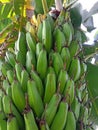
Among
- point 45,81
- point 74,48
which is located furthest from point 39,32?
point 45,81

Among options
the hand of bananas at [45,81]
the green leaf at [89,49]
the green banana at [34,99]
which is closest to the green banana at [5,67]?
the hand of bananas at [45,81]

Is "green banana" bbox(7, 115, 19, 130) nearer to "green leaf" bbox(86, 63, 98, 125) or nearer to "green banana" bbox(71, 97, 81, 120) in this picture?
"green banana" bbox(71, 97, 81, 120)

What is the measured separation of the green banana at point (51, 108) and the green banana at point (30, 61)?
0.18 metres

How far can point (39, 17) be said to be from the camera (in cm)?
176

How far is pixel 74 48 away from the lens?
1.64 meters

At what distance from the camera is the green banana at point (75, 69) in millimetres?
1548

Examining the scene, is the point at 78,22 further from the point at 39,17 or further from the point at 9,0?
the point at 9,0

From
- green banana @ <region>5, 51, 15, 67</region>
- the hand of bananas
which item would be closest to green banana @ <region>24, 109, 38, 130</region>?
the hand of bananas

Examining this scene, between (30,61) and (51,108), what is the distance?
250mm

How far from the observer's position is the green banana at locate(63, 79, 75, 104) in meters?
1.42

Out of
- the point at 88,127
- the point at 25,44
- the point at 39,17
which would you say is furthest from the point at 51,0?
the point at 88,127

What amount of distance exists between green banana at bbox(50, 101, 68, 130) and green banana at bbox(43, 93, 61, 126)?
0.7 inches

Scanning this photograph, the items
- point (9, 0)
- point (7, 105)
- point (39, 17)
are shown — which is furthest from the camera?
point (9, 0)

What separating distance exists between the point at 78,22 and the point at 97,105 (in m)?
0.50
